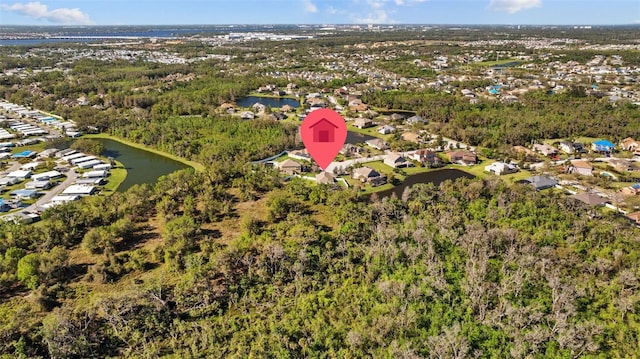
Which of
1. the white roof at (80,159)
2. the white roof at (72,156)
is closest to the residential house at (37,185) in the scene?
the white roof at (80,159)

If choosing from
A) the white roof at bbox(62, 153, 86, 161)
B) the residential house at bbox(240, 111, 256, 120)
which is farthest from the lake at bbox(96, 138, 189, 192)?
the residential house at bbox(240, 111, 256, 120)

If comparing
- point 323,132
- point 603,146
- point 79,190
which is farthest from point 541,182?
point 79,190

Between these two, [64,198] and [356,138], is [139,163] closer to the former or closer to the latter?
[64,198]

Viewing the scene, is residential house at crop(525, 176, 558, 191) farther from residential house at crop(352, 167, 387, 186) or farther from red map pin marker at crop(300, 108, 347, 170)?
red map pin marker at crop(300, 108, 347, 170)

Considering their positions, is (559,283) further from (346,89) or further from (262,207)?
(346,89)

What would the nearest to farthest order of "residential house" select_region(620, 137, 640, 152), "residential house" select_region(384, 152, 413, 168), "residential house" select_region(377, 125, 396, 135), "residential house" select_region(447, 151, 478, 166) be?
"residential house" select_region(384, 152, 413, 168) < "residential house" select_region(447, 151, 478, 166) < "residential house" select_region(620, 137, 640, 152) < "residential house" select_region(377, 125, 396, 135)
